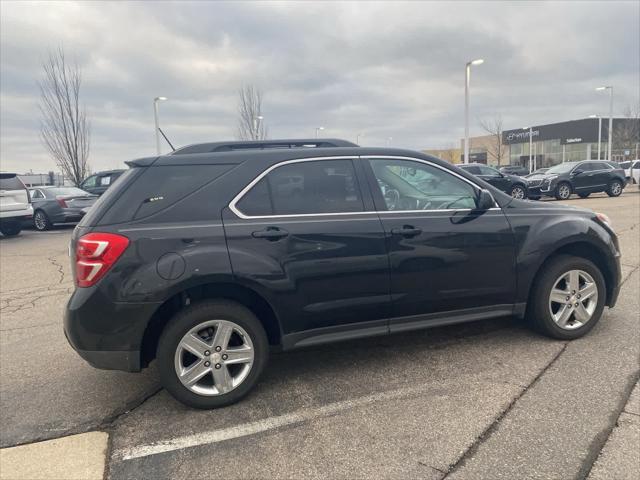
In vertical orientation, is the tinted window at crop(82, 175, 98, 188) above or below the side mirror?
above

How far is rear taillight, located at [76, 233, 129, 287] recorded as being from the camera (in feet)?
9.80

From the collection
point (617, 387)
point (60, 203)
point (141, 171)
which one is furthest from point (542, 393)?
point (60, 203)

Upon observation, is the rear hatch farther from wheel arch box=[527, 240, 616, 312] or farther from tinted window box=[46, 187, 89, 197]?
wheel arch box=[527, 240, 616, 312]

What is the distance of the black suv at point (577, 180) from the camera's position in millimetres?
18703

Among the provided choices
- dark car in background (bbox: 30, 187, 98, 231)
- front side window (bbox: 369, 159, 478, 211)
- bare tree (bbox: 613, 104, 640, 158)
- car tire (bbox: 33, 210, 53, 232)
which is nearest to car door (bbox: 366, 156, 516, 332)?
front side window (bbox: 369, 159, 478, 211)

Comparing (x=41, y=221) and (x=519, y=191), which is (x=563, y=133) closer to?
(x=519, y=191)

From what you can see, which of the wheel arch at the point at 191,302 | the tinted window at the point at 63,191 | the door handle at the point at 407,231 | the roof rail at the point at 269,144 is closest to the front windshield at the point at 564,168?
the tinted window at the point at 63,191

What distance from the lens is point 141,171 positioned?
326 centimetres

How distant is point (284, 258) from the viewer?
324 centimetres

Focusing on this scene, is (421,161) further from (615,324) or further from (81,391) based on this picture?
(81,391)

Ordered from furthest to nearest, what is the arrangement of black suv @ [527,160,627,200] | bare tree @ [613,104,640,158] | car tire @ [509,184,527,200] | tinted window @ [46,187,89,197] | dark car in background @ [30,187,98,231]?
bare tree @ [613,104,640,158] < black suv @ [527,160,627,200] < car tire @ [509,184,527,200] < tinted window @ [46,187,89,197] < dark car in background @ [30,187,98,231]

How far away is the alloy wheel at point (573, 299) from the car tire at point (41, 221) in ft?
47.8

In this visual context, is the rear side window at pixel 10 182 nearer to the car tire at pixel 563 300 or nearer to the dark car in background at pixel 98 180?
the dark car in background at pixel 98 180

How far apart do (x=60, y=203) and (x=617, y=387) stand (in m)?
14.8
